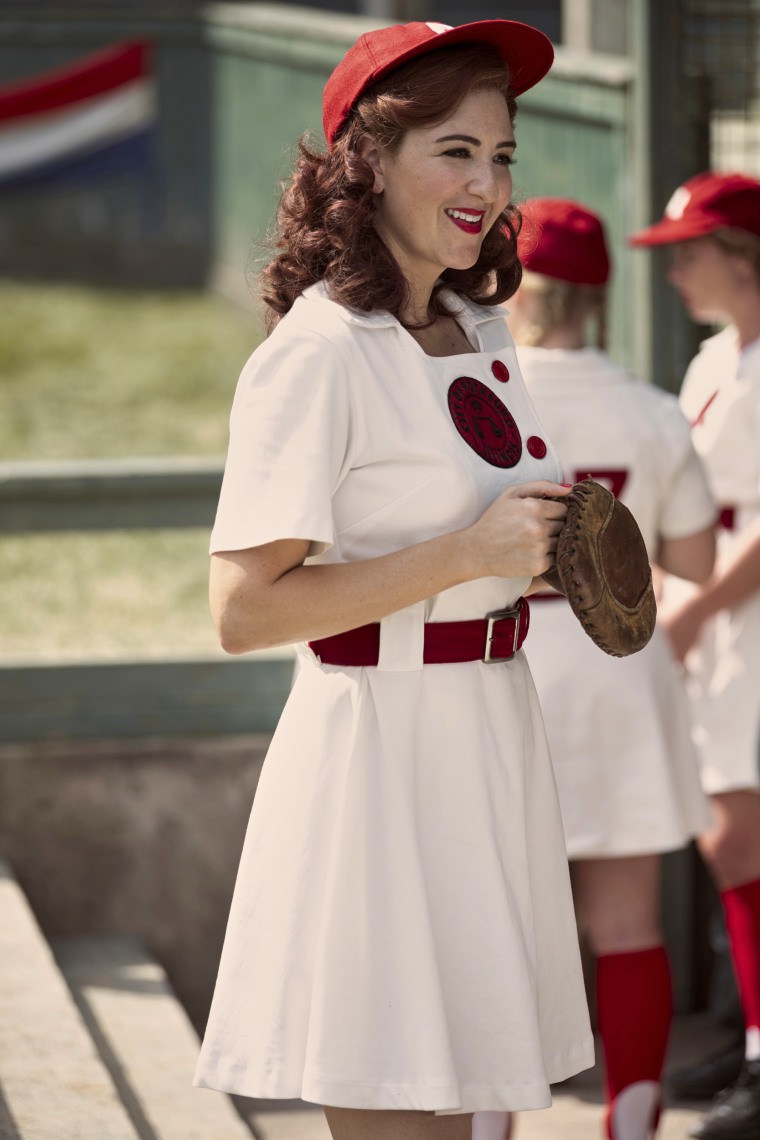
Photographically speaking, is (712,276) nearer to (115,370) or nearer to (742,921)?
(742,921)

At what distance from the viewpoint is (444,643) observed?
2281mm

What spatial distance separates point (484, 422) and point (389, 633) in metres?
0.31

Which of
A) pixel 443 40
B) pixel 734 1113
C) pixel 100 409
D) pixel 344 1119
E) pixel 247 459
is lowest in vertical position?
pixel 100 409

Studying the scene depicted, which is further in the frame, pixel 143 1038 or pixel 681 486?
pixel 143 1038

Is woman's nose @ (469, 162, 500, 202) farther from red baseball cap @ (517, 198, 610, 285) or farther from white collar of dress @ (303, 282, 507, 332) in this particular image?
red baseball cap @ (517, 198, 610, 285)

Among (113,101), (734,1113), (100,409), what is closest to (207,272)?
(113,101)

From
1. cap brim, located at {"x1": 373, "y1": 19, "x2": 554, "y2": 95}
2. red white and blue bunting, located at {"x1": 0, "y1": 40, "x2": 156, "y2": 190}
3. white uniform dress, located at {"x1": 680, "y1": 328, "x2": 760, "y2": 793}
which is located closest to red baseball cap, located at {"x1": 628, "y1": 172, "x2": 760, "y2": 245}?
white uniform dress, located at {"x1": 680, "y1": 328, "x2": 760, "y2": 793}

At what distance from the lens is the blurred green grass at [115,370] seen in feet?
34.3

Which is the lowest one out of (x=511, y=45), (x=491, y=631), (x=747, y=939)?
(x=747, y=939)

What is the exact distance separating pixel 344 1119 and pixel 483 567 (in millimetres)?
730

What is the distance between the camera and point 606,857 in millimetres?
3496

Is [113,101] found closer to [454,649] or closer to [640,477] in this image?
[640,477]

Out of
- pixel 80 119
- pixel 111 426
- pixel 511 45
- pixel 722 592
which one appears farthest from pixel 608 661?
pixel 80 119

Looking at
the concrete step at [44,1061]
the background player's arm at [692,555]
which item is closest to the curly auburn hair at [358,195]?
the background player's arm at [692,555]
